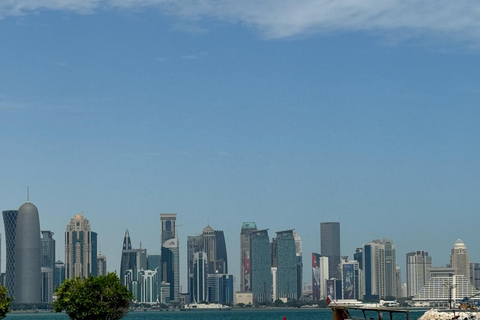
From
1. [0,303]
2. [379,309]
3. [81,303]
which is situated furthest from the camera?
[81,303]

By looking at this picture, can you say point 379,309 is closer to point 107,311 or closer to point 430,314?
point 430,314

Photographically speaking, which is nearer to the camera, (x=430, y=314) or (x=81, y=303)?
(x=430, y=314)

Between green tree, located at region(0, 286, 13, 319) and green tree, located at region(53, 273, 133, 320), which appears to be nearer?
green tree, located at region(0, 286, 13, 319)

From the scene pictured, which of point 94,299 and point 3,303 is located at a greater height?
point 3,303

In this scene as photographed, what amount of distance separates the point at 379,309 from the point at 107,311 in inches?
1473

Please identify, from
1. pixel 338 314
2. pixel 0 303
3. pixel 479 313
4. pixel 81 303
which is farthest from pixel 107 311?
Result: pixel 479 313

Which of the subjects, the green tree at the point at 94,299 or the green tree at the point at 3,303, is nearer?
the green tree at the point at 3,303

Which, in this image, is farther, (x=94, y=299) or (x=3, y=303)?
(x=94, y=299)

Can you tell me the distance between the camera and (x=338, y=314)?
8281 centimetres

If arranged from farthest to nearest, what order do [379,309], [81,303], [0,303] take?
[81,303], [0,303], [379,309]

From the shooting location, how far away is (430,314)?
94188mm

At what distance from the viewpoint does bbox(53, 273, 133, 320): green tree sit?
103 meters

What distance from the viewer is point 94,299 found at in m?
103

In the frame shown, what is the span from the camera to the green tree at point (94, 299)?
337 ft
